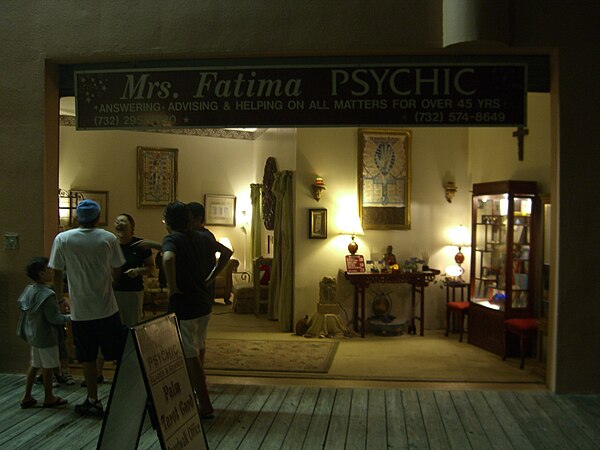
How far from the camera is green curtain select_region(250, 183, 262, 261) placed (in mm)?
11586

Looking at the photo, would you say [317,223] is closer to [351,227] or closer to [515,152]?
[351,227]

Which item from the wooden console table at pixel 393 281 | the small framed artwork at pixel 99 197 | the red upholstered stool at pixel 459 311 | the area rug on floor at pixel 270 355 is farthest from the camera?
the small framed artwork at pixel 99 197

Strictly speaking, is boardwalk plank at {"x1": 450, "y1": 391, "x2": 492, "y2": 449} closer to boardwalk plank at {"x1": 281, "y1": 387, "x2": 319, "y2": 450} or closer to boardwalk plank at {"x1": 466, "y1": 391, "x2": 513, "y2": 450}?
boardwalk plank at {"x1": 466, "y1": 391, "x2": 513, "y2": 450}

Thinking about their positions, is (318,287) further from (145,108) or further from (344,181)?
(145,108)

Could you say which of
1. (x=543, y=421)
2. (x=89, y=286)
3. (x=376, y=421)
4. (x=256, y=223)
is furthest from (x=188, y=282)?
(x=256, y=223)

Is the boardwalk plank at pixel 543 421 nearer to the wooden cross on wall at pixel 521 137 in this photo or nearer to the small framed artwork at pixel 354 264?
the wooden cross on wall at pixel 521 137

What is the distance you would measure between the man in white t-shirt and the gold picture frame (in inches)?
272

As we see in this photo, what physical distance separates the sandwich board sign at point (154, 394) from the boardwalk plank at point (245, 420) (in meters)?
0.57

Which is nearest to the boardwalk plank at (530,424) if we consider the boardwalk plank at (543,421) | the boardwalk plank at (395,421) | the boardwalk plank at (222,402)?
the boardwalk plank at (543,421)

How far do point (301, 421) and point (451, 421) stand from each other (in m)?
1.09

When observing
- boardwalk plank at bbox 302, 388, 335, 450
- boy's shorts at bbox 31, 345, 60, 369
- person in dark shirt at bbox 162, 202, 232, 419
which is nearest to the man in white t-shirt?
boy's shorts at bbox 31, 345, 60, 369

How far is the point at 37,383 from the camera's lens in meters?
5.23

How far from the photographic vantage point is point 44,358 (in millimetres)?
4535

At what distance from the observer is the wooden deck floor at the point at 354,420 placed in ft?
13.1
